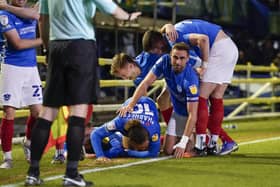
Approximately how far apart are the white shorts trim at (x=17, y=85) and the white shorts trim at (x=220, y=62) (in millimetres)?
1776

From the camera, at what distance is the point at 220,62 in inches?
291

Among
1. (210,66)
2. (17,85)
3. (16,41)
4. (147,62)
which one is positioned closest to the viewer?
(16,41)

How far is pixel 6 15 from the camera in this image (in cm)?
627

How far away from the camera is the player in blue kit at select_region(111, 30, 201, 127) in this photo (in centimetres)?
693

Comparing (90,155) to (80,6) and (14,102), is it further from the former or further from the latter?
(80,6)

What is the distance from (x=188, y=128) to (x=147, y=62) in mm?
1032

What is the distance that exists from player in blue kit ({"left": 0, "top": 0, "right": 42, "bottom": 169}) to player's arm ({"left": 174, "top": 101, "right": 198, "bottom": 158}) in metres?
1.40

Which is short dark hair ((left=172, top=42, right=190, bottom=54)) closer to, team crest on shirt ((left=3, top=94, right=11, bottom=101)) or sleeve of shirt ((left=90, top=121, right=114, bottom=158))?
sleeve of shirt ((left=90, top=121, right=114, bottom=158))

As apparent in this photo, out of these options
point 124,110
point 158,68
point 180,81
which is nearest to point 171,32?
point 158,68

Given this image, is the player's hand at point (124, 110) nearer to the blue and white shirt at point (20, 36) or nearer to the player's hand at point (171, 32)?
the player's hand at point (171, 32)

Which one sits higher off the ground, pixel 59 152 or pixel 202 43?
pixel 202 43

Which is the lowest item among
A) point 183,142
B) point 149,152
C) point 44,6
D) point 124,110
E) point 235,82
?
point 235,82

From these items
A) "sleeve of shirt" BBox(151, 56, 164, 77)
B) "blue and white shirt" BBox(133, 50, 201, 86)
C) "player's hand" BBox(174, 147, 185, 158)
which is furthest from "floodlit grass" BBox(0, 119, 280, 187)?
"blue and white shirt" BBox(133, 50, 201, 86)

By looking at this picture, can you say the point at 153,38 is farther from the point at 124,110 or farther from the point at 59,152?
the point at 59,152
